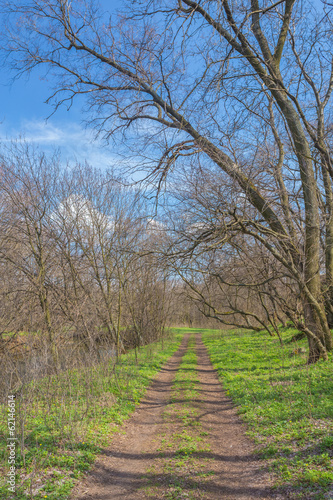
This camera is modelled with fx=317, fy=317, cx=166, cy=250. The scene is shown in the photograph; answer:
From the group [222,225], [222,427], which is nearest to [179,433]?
[222,427]

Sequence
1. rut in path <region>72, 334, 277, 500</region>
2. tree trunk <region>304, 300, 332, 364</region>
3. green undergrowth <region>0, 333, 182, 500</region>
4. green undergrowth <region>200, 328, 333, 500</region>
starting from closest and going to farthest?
green undergrowth <region>200, 328, 333, 500</region>
rut in path <region>72, 334, 277, 500</region>
green undergrowth <region>0, 333, 182, 500</region>
tree trunk <region>304, 300, 332, 364</region>

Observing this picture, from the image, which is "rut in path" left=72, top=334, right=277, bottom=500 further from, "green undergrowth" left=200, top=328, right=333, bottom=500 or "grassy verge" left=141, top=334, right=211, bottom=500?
"green undergrowth" left=200, top=328, right=333, bottom=500

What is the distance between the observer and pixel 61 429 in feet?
16.9

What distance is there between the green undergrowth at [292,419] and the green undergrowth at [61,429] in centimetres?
261

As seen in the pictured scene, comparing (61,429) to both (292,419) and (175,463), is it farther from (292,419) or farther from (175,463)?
(292,419)

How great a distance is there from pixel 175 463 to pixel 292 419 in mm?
2231

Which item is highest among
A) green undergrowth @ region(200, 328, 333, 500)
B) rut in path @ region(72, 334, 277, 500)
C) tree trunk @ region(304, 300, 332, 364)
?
tree trunk @ region(304, 300, 332, 364)

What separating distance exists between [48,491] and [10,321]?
702cm

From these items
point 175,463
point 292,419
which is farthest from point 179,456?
point 292,419

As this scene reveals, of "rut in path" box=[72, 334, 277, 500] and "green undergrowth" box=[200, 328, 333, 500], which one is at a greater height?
"green undergrowth" box=[200, 328, 333, 500]

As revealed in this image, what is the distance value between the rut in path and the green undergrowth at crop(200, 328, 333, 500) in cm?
28

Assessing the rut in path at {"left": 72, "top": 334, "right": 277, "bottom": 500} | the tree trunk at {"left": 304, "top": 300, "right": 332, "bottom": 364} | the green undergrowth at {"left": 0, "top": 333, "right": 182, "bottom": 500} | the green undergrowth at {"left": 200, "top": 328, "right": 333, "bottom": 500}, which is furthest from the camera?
the tree trunk at {"left": 304, "top": 300, "right": 332, "bottom": 364}

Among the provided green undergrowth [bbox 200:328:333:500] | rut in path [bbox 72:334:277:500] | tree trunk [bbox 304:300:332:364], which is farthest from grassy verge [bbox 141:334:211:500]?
tree trunk [bbox 304:300:332:364]

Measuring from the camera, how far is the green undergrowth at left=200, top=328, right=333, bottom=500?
3.76 meters
